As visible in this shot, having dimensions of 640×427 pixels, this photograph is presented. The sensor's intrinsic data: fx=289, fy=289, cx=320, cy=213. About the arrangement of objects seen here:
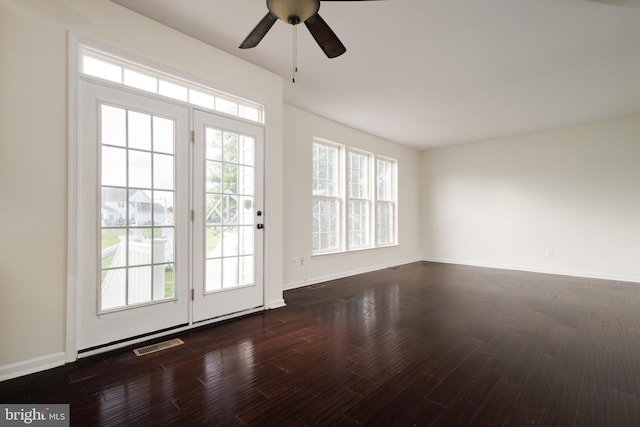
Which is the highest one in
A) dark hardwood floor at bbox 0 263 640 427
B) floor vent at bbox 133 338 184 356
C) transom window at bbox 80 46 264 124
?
transom window at bbox 80 46 264 124

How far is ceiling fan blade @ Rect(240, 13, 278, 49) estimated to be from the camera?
1.93 m

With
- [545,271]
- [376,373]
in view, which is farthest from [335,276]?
[545,271]

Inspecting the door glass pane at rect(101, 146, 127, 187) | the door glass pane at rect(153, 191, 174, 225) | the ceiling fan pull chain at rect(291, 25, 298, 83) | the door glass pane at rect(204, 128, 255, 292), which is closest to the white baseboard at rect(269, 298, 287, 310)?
the door glass pane at rect(204, 128, 255, 292)

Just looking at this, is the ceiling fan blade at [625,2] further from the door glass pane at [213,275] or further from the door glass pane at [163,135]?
the door glass pane at [213,275]

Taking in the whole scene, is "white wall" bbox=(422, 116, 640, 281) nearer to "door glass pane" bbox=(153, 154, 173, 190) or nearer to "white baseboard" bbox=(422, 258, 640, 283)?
"white baseboard" bbox=(422, 258, 640, 283)

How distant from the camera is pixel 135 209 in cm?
256

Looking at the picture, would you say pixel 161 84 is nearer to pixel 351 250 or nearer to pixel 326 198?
pixel 326 198

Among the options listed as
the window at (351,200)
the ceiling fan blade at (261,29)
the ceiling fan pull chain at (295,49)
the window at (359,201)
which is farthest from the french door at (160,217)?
the window at (359,201)

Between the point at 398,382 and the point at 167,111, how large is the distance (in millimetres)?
3025

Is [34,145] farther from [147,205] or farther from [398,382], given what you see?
[398,382]

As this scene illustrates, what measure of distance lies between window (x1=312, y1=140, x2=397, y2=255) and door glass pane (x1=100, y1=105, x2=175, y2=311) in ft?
8.74

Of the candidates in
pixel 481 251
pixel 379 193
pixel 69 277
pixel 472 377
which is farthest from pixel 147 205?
pixel 481 251

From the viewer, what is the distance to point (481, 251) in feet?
21.9

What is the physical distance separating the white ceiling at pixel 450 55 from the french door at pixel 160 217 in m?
0.89
